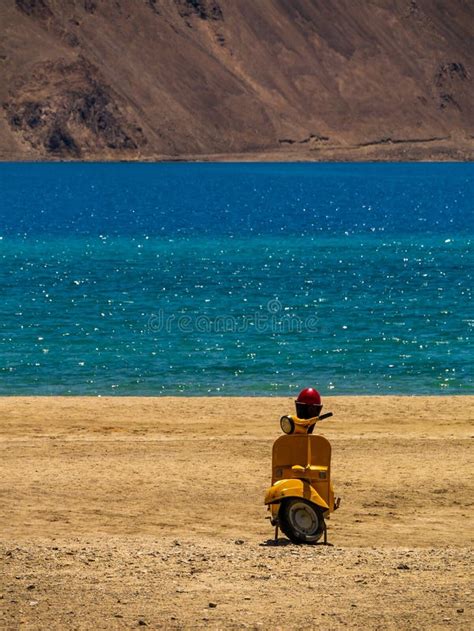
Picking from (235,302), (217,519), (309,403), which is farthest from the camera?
(235,302)

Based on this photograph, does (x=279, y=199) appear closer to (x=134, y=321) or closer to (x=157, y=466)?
(x=134, y=321)

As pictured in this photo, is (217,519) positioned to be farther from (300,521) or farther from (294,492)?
(294,492)

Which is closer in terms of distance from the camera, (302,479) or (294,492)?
(294,492)

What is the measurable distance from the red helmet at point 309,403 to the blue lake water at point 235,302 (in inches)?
552

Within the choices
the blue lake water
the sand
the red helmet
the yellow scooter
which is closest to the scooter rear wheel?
the yellow scooter

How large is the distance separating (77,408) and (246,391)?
4703 millimetres

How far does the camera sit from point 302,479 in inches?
535

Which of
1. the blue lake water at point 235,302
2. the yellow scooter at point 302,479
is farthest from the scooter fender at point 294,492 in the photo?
the blue lake water at point 235,302

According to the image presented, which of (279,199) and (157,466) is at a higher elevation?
(279,199)

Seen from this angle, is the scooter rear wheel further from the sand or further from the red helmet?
the red helmet

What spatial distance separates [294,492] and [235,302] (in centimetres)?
3235

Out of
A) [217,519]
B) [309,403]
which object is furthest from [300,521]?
[217,519]

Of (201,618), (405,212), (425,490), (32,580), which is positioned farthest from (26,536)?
(405,212)

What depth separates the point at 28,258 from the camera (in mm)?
62812
